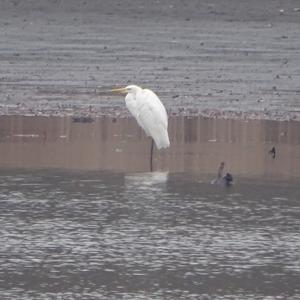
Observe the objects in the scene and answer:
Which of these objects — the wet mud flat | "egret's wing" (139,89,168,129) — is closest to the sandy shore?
the wet mud flat

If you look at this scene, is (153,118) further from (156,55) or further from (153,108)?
(156,55)

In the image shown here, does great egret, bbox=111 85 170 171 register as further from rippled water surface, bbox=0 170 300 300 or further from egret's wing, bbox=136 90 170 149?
rippled water surface, bbox=0 170 300 300

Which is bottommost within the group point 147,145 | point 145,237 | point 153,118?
point 145,237

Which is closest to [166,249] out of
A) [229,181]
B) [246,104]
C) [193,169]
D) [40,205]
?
[40,205]

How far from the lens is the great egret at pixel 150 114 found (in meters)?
13.7

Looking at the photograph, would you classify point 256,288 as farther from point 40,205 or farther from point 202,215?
point 40,205

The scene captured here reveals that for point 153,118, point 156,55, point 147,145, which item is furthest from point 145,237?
point 156,55

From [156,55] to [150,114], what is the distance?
9618 millimetres

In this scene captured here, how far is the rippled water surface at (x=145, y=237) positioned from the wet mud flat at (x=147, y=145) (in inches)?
21.0

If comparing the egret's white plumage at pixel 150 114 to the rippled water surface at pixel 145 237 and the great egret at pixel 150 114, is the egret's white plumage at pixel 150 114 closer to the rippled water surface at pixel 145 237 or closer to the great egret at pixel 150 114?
the great egret at pixel 150 114

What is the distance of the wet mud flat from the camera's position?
12719 mm

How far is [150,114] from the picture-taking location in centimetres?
1420

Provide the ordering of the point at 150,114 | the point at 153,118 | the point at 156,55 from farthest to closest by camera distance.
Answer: the point at 156,55 < the point at 150,114 < the point at 153,118

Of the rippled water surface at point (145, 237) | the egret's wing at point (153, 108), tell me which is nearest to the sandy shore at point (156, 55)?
the egret's wing at point (153, 108)
